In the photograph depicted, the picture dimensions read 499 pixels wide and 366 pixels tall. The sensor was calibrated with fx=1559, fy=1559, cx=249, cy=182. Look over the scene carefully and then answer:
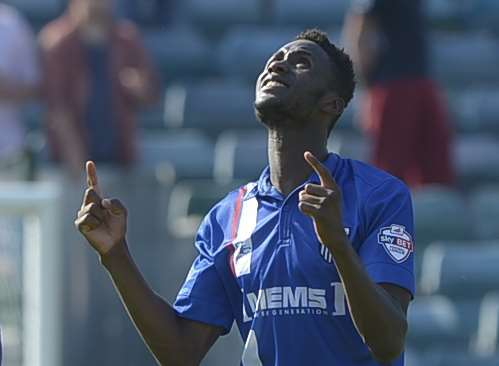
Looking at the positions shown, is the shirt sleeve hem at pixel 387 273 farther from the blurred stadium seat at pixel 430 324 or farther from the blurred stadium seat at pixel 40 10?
the blurred stadium seat at pixel 40 10

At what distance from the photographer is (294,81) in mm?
3809

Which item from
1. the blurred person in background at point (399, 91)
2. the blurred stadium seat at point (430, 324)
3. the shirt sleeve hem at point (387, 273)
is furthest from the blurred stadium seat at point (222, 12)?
the shirt sleeve hem at point (387, 273)

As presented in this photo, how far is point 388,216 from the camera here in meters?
3.70

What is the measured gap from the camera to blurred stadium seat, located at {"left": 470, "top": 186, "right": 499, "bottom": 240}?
9.25m

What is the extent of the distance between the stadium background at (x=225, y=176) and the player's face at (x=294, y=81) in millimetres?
3528

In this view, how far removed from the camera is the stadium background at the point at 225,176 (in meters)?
7.52

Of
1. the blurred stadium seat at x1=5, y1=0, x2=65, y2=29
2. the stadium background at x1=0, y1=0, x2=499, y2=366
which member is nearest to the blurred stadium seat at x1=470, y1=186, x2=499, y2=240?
the stadium background at x1=0, y1=0, x2=499, y2=366

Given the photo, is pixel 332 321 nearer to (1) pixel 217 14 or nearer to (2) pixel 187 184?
(2) pixel 187 184

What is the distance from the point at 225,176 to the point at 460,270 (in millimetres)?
1570

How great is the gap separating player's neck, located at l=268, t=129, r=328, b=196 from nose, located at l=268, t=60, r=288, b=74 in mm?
149

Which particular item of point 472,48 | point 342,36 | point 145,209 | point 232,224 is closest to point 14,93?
point 145,209

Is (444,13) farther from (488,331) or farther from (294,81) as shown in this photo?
(294,81)

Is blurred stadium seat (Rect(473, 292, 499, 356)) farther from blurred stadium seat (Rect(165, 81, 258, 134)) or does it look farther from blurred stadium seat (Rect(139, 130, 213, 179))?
blurred stadium seat (Rect(165, 81, 258, 134))

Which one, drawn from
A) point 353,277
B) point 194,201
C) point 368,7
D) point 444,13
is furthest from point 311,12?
point 353,277
